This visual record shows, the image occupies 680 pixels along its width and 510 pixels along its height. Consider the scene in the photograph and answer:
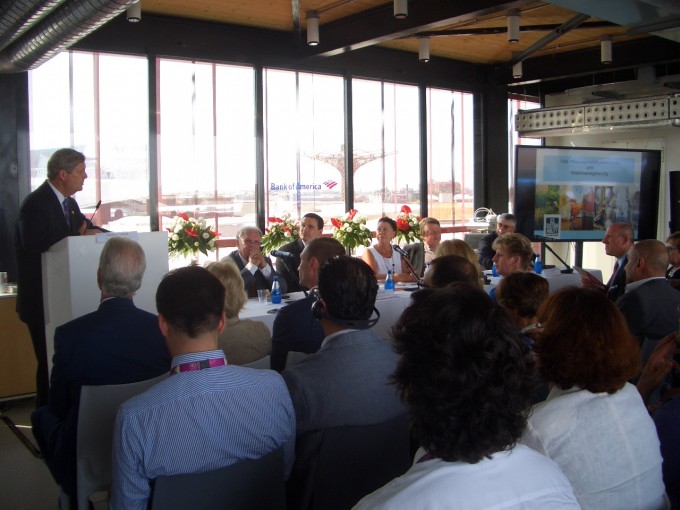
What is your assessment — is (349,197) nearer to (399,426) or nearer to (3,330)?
(3,330)

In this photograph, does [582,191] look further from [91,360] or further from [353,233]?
[91,360]

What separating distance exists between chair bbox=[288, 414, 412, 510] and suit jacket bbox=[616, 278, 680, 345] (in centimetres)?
227

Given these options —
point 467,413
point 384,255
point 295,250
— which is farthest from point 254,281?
point 467,413

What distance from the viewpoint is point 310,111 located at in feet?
26.7

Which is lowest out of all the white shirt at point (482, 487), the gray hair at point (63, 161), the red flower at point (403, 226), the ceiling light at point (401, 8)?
the white shirt at point (482, 487)

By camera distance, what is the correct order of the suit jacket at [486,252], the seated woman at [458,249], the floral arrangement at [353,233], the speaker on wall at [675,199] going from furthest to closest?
the speaker on wall at [675,199]
the suit jacket at [486,252]
the floral arrangement at [353,233]
the seated woman at [458,249]

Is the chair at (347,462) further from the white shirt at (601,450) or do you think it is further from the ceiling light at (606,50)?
the ceiling light at (606,50)

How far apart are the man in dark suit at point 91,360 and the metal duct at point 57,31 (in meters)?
2.37

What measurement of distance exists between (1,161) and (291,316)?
3922 mm

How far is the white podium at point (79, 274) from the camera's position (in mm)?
3576

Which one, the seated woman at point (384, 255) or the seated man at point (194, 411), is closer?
the seated man at point (194, 411)

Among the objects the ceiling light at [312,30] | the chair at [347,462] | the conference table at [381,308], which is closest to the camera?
the chair at [347,462]

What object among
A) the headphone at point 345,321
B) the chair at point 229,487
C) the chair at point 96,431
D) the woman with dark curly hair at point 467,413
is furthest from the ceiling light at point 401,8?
the woman with dark curly hair at point 467,413

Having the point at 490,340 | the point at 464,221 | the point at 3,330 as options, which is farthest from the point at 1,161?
the point at 464,221
